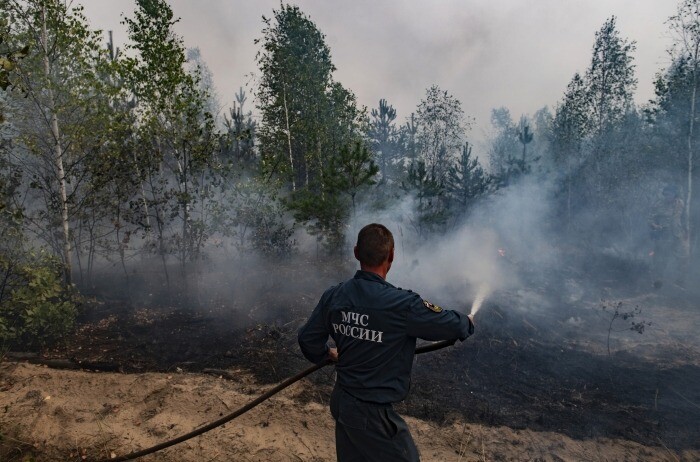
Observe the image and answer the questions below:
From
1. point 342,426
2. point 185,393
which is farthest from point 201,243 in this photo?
point 342,426

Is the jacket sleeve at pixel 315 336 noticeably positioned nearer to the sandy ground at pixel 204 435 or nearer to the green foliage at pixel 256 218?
the sandy ground at pixel 204 435

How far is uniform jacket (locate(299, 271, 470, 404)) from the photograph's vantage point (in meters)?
2.87

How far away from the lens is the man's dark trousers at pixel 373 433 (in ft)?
9.62

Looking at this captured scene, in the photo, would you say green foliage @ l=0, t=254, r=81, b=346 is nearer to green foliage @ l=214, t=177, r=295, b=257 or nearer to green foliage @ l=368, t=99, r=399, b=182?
green foliage @ l=214, t=177, r=295, b=257

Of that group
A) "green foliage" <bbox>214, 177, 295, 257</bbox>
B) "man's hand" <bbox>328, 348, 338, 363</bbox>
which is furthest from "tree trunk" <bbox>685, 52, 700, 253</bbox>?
"man's hand" <bbox>328, 348, 338, 363</bbox>

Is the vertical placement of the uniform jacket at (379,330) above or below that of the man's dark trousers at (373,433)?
above

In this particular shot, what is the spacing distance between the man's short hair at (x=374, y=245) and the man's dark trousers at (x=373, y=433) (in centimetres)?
107

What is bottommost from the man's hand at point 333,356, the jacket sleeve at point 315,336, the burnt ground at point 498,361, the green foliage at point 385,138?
Result: the burnt ground at point 498,361

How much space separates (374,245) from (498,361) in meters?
7.37

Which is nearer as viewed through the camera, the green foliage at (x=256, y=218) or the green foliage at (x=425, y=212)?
the green foliage at (x=256, y=218)

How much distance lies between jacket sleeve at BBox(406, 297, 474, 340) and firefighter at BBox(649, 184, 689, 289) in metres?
18.7

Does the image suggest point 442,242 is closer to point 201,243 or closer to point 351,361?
point 201,243

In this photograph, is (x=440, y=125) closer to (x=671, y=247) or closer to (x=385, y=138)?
(x=385, y=138)

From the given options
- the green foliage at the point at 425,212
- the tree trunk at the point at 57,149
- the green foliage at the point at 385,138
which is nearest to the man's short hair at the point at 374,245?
the tree trunk at the point at 57,149
